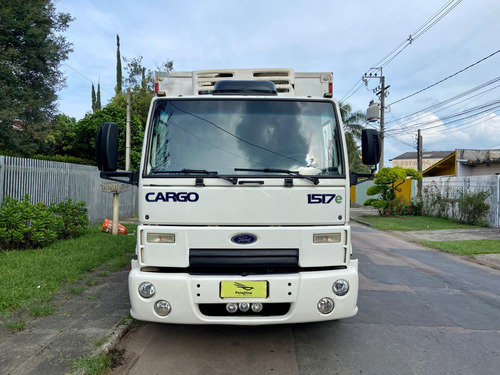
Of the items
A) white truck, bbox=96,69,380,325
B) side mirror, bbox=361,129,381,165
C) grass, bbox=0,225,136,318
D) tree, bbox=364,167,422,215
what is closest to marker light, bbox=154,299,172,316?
white truck, bbox=96,69,380,325

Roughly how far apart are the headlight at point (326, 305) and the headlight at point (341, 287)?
0.32 ft

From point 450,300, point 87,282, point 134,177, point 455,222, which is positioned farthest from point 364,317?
point 455,222

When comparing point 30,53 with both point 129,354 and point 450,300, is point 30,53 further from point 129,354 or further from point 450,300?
point 450,300

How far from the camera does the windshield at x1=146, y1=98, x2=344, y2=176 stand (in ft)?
11.6

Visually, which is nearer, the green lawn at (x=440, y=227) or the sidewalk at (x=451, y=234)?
the green lawn at (x=440, y=227)

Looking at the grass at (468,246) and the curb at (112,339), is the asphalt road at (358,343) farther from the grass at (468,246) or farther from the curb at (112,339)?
the grass at (468,246)

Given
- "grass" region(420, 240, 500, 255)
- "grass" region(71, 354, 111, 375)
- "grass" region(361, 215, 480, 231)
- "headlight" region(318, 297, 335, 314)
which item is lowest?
"grass" region(71, 354, 111, 375)

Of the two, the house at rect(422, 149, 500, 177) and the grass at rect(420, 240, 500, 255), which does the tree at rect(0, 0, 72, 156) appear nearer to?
the grass at rect(420, 240, 500, 255)

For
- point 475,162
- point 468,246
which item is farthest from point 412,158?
point 468,246

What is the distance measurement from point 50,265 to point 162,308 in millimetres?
3675

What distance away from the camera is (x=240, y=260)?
3.34 meters

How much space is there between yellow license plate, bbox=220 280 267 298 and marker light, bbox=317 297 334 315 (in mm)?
518

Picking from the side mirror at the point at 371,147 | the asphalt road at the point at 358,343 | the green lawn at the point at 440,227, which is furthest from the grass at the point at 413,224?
the side mirror at the point at 371,147

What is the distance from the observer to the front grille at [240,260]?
334 centimetres
